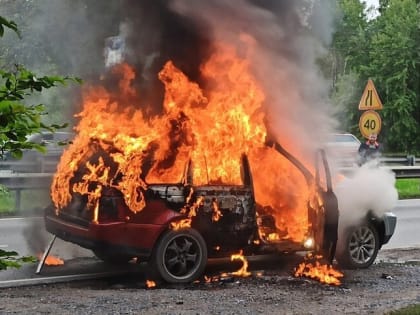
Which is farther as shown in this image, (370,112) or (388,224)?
(370,112)

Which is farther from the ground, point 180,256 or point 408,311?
point 180,256

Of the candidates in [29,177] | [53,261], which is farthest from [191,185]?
[29,177]

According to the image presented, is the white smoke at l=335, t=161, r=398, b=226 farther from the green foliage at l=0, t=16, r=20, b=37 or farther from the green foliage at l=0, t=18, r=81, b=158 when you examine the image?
the green foliage at l=0, t=16, r=20, b=37

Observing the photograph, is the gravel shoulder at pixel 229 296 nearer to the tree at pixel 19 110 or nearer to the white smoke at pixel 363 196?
the white smoke at pixel 363 196

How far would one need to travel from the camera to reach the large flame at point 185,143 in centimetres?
750

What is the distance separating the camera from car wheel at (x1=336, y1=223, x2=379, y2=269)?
8.58m

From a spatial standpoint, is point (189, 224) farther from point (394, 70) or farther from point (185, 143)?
point (394, 70)

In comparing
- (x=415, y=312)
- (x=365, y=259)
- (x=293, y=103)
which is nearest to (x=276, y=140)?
(x=293, y=103)

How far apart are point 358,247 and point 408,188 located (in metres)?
14.1

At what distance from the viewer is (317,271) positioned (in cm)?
809

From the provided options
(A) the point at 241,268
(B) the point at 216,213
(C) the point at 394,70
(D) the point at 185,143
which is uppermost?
(C) the point at 394,70

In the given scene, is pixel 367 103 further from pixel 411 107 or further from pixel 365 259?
pixel 411 107

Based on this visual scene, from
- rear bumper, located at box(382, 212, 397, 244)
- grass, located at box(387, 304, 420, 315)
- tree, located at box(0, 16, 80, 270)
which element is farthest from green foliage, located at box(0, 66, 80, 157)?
rear bumper, located at box(382, 212, 397, 244)

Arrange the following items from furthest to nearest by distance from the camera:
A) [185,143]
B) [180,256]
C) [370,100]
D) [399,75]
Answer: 1. [399,75]
2. [370,100]
3. [185,143]
4. [180,256]
